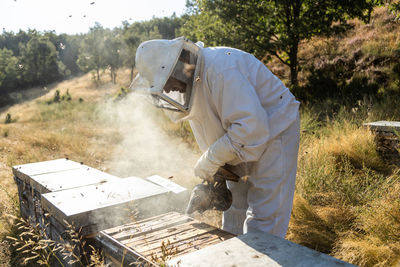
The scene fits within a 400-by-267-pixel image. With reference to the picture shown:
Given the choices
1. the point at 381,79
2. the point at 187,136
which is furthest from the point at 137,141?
the point at 381,79

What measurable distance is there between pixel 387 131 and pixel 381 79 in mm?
4493

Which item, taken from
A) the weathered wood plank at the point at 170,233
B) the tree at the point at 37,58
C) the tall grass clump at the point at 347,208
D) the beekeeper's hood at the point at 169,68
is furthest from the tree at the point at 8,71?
the weathered wood plank at the point at 170,233

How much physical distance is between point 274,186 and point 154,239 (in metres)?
0.81

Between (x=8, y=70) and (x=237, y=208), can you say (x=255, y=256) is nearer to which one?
(x=237, y=208)

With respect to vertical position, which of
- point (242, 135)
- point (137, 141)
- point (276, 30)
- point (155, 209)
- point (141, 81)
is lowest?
point (137, 141)

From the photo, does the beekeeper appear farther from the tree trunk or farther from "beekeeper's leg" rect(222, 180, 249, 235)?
the tree trunk

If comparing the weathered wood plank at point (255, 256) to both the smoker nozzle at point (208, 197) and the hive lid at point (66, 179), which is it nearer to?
the smoker nozzle at point (208, 197)

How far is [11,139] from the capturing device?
9.36 meters

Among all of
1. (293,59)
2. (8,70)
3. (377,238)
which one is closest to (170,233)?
(377,238)

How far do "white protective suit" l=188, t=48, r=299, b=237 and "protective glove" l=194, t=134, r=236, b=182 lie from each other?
0.05 feet

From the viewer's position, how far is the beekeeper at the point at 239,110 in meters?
1.87

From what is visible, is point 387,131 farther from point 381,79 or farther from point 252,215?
point 381,79

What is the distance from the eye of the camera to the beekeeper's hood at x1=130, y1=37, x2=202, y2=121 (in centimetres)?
201

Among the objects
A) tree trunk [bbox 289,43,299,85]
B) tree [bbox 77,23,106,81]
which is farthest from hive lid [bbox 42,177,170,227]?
tree [bbox 77,23,106,81]
